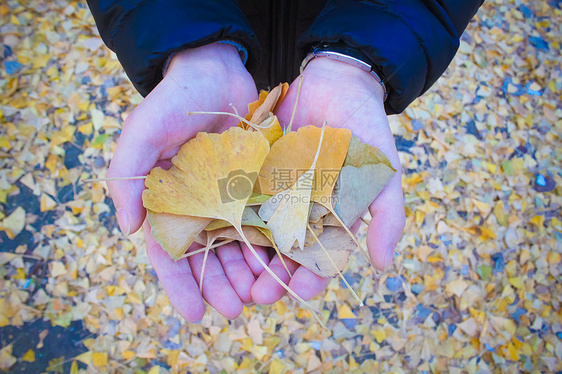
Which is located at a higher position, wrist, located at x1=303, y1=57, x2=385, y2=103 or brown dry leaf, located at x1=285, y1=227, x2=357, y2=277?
wrist, located at x1=303, y1=57, x2=385, y2=103

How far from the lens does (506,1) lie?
7.29 feet

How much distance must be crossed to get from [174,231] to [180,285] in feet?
0.43

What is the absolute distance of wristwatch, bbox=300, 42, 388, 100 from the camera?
1053 mm

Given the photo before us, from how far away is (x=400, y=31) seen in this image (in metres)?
0.99

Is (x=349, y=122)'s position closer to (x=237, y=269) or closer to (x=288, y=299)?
(x=237, y=269)

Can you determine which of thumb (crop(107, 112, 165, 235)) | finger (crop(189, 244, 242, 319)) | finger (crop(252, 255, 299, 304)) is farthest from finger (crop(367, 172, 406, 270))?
thumb (crop(107, 112, 165, 235))

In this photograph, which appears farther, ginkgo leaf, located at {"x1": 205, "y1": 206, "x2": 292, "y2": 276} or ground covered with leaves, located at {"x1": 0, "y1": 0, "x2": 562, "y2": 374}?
ground covered with leaves, located at {"x1": 0, "y1": 0, "x2": 562, "y2": 374}

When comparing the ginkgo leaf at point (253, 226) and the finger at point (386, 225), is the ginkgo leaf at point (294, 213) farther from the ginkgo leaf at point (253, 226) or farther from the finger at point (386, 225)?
the finger at point (386, 225)

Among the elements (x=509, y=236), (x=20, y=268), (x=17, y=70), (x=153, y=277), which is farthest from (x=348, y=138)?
(x=17, y=70)

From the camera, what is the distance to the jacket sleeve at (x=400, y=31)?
991 mm

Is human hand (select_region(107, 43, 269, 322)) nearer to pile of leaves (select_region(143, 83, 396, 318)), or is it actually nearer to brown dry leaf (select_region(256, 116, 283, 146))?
pile of leaves (select_region(143, 83, 396, 318))

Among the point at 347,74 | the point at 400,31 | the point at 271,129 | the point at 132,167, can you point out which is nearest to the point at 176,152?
the point at 132,167

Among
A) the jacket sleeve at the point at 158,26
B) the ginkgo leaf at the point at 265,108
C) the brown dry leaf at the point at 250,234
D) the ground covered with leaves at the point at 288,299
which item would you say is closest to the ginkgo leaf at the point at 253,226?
the brown dry leaf at the point at 250,234

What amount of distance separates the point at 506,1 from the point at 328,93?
5.86 ft
